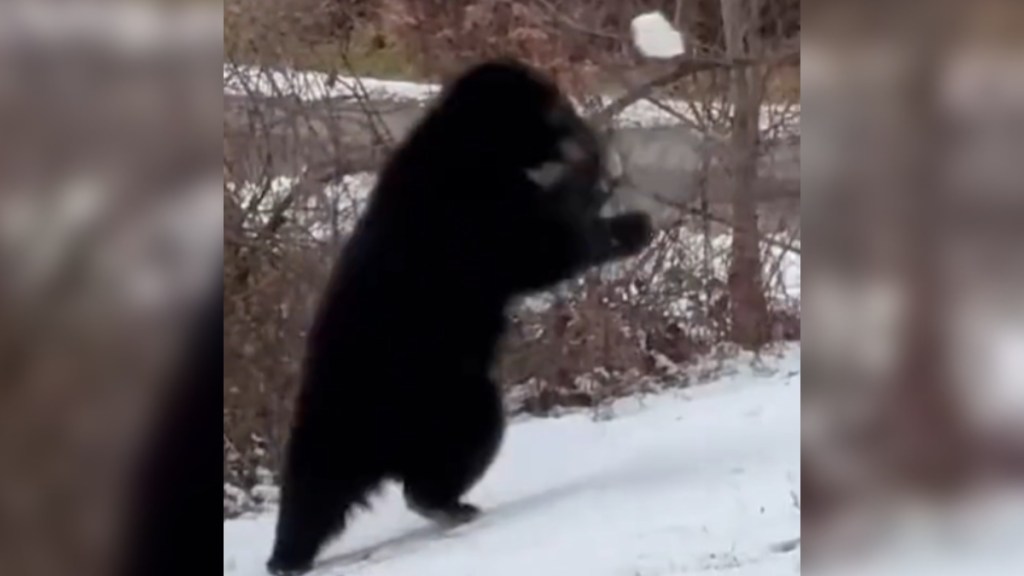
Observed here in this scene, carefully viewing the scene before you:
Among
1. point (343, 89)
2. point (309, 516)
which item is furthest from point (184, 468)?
point (343, 89)

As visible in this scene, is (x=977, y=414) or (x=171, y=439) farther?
(x=977, y=414)

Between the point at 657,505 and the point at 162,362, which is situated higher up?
the point at 162,362

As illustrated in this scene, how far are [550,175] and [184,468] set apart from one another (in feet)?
1.64

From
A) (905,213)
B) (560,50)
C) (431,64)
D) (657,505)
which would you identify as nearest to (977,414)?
(905,213)

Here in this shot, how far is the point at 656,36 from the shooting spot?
1.32 m

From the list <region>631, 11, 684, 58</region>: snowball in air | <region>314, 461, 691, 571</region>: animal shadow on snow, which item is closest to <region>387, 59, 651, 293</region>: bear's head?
<region>631, 11, 684, 58</region>: snowball in air

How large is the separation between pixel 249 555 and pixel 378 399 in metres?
0.21

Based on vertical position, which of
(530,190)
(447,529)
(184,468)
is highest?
(530,190)

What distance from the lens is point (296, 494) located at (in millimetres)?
1257

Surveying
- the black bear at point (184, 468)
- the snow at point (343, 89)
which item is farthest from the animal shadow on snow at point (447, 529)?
the snow at point (343, 89)

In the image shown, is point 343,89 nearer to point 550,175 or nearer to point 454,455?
point 550,175

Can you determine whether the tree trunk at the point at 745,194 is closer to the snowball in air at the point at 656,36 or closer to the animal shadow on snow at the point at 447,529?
the snowball in air at the point at 656,36

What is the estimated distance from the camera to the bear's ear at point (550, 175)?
132 centimetres

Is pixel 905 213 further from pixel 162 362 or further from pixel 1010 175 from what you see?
pixel 162 362
